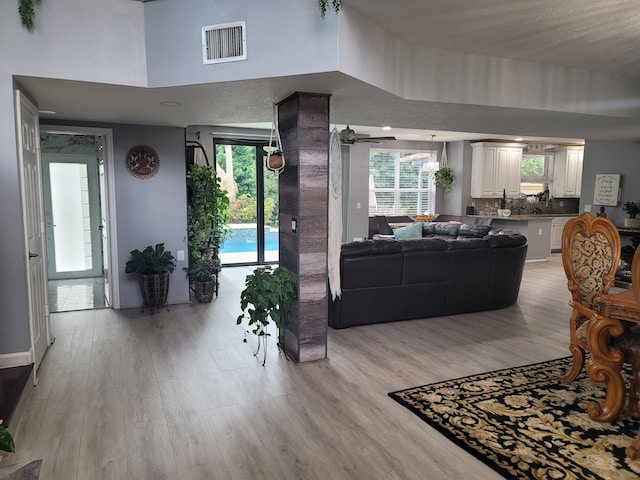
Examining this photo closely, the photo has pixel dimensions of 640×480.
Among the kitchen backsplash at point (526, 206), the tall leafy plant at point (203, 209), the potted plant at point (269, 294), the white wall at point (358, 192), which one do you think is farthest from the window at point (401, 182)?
the potted plant at point (269, 294)

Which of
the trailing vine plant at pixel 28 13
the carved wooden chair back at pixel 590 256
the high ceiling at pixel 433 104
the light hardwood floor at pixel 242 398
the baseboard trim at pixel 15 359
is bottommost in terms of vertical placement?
the light hardwood floor at pixel 242 398

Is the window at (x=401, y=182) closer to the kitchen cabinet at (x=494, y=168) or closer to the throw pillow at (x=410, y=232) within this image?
the kitchen cabinet at (x=494, y=168)

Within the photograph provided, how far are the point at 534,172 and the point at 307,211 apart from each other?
858 cm

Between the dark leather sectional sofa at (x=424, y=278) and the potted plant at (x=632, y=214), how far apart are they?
105 inches

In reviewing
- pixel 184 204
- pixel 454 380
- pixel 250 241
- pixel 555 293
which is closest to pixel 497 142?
pixel 555 293

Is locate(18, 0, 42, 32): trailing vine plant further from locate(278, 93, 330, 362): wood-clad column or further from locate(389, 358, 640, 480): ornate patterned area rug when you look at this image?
locate(389, 358, 640, 480): ornate patterned area rug

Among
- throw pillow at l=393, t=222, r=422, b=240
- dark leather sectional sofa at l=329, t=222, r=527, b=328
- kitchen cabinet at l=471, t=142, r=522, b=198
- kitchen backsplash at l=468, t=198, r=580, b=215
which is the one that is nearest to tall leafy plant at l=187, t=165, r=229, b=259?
dark leather sectional sofa at l=329, t=222, r=527, b=328

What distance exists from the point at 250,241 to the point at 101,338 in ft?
14.1

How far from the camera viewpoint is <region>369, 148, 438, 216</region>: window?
32.5 feet

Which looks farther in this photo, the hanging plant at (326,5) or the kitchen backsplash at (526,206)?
the kitchen backsplash at (526,206)

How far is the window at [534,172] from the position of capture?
34.5 feet

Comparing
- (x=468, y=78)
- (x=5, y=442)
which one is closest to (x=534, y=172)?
(x=468, y=78)

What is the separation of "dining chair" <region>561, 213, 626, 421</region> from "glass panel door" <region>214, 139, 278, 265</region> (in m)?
5.90

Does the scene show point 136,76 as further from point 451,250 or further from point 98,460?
point 451,250
